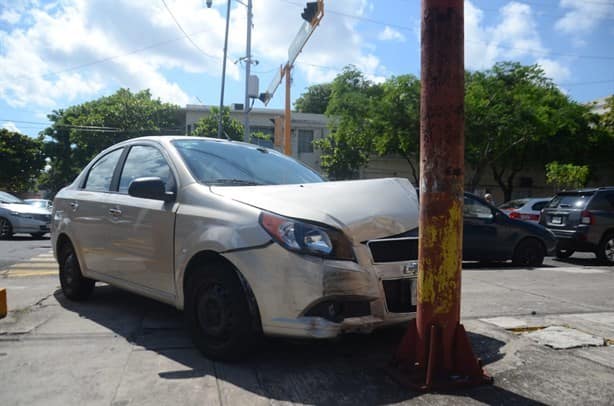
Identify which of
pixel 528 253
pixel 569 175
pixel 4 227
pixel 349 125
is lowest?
pixel 528 253

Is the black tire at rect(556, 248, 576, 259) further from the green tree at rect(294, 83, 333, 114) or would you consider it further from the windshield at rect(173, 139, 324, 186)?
the green tree at rect(294, 83, 333, 114)

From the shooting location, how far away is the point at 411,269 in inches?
129

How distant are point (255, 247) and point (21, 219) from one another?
13176mm

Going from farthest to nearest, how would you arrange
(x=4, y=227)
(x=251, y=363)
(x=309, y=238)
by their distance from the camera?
(x=4, y=227)
(x=251, y=363)
(x=309, y=238)

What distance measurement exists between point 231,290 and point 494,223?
7.20 metres

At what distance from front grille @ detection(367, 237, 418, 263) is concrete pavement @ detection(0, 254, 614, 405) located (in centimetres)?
63

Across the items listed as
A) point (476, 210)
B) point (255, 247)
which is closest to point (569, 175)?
point (476, 210)

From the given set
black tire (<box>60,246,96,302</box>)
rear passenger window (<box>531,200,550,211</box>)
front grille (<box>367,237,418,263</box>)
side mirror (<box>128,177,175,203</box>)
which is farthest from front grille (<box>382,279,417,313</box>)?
rear passenger window (<box>531,200,550,211</box>)

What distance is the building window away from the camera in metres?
34.3

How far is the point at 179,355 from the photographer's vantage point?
3502mm

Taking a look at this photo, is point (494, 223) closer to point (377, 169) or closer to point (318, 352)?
point (318, 352)

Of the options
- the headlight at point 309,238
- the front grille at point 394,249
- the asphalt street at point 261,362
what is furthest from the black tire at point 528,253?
the headlight at point 309,238

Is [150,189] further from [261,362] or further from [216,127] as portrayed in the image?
[216,127]

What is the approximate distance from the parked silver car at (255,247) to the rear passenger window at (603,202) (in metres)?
8.10
